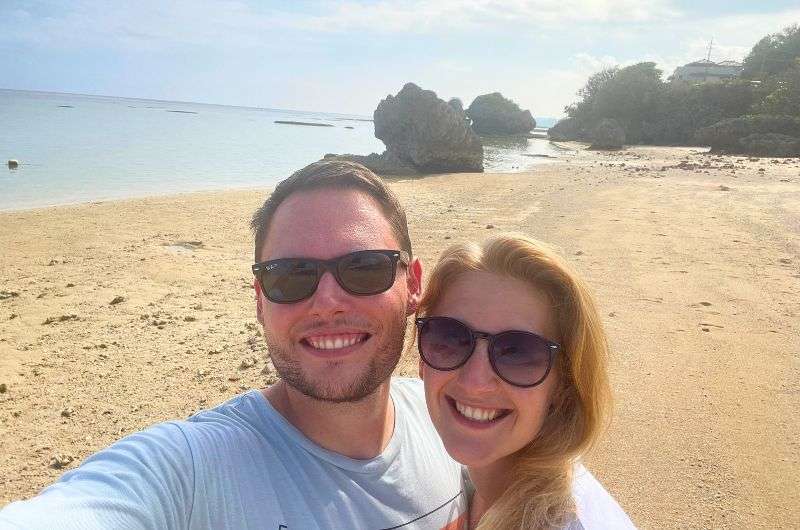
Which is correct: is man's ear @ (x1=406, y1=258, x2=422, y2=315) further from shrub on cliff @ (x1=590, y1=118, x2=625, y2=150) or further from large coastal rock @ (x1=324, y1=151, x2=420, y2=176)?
shrub on cliff @ (x1=590, y1=118, x2=625, y2=150)

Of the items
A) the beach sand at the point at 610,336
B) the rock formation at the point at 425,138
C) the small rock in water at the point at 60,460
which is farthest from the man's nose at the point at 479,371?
the rock formation at the point at 425,138

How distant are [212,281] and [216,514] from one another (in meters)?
6.52

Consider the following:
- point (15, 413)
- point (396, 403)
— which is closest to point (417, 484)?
point (396, 403)

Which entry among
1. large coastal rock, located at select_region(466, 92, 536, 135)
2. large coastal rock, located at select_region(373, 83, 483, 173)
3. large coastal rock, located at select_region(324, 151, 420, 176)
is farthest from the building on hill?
large coastal rock, located at select_region(324, 151, 420, 176)

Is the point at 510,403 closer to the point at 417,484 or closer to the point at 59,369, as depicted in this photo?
the point at 417,484

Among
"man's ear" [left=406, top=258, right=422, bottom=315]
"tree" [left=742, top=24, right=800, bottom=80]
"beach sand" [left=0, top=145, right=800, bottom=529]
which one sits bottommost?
"beach sand" [left=0, top=145, right=800, bottom=529]

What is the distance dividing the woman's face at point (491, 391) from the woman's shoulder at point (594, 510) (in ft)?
0.77

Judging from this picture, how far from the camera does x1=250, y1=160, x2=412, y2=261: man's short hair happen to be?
2.21 meters

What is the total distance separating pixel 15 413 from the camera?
13.9 feet

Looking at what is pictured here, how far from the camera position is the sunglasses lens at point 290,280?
2.01m

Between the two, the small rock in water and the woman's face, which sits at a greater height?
the woman's face

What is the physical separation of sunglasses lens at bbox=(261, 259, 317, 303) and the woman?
50cm

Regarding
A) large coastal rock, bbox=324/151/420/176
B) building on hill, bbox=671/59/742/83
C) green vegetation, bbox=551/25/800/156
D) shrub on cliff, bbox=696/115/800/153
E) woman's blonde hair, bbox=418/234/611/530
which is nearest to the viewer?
woman's blonde hair, bbox=418/234/611/530

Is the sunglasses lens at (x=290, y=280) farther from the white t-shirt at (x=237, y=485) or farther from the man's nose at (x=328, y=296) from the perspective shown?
the white t-shirt at (x=237, y=485)
